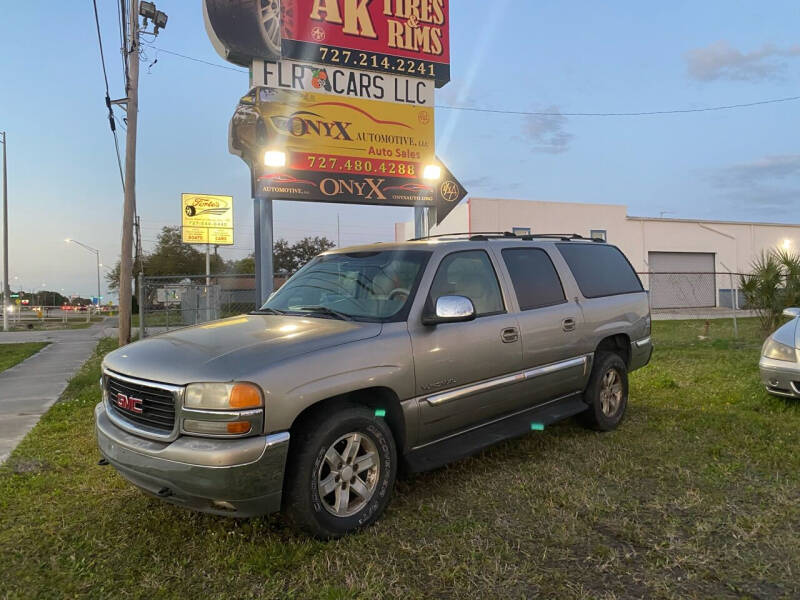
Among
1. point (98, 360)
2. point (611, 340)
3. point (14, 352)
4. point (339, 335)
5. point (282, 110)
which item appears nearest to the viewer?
point (339, 335)

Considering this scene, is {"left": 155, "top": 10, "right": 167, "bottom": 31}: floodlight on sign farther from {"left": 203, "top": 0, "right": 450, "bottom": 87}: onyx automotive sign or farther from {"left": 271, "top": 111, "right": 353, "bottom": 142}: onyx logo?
{"left": 271, "top": 111, "right": 353, "bottom": 142}: onyx logo

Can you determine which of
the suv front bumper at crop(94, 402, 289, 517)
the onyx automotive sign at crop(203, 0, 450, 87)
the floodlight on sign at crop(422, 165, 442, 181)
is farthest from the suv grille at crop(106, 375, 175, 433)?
the floodlight on sign at crop(422, 165, 442, 181)

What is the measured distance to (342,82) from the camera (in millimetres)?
9508

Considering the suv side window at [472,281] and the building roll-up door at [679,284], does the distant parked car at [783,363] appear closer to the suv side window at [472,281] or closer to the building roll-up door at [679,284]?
the suv side window at [472,281]

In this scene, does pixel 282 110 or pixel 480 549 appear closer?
pixel 480 549

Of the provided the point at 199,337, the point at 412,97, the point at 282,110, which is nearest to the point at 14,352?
the point at 282,110

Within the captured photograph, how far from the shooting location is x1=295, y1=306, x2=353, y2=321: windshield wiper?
384cm

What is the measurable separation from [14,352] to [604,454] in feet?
48.0

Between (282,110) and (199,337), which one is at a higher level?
(282,110)

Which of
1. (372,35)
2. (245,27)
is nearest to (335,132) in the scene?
(372,35)

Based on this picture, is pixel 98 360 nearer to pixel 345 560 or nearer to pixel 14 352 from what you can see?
pixel 14 352

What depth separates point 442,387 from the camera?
12.5 ft

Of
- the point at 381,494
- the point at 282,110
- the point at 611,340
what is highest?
the point at 282,110

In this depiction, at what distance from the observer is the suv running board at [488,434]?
3.72 metres
